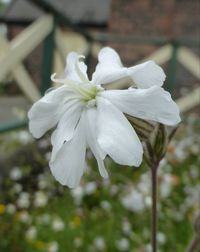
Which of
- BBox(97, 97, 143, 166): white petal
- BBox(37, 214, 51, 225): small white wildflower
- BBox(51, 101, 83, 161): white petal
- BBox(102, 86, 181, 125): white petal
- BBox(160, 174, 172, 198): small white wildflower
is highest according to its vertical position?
BBox(102, 86, 181, 125): white petal

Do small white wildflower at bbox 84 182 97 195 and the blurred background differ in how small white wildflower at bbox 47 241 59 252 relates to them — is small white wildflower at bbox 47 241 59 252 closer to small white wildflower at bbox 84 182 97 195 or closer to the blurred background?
the blurred background

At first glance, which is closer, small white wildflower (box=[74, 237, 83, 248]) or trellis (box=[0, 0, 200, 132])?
small white wildflower (box=[74, 237, 83, 248])

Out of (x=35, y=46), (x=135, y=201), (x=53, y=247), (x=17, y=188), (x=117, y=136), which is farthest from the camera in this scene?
(x=35, y=46)

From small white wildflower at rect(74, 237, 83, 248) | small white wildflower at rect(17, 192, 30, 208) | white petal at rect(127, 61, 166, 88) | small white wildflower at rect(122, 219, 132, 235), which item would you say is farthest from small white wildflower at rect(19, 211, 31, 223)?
white petal at rect(127, 61, 166, 88)

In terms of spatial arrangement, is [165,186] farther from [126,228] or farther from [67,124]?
[67,124]

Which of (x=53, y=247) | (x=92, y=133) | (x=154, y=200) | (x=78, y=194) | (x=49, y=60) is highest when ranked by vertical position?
(x=92, y=133)

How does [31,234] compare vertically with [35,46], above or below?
below

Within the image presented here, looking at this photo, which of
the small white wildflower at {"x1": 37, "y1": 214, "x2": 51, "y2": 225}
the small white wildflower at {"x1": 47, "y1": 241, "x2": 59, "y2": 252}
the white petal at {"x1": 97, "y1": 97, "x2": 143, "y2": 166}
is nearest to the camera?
the white petal at {"x1": 97, "y1": 97, "x2": 143, "y2": 166}

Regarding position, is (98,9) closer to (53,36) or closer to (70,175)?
(53,36)

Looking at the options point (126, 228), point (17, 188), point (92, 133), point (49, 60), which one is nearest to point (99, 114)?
point (92, 133)
